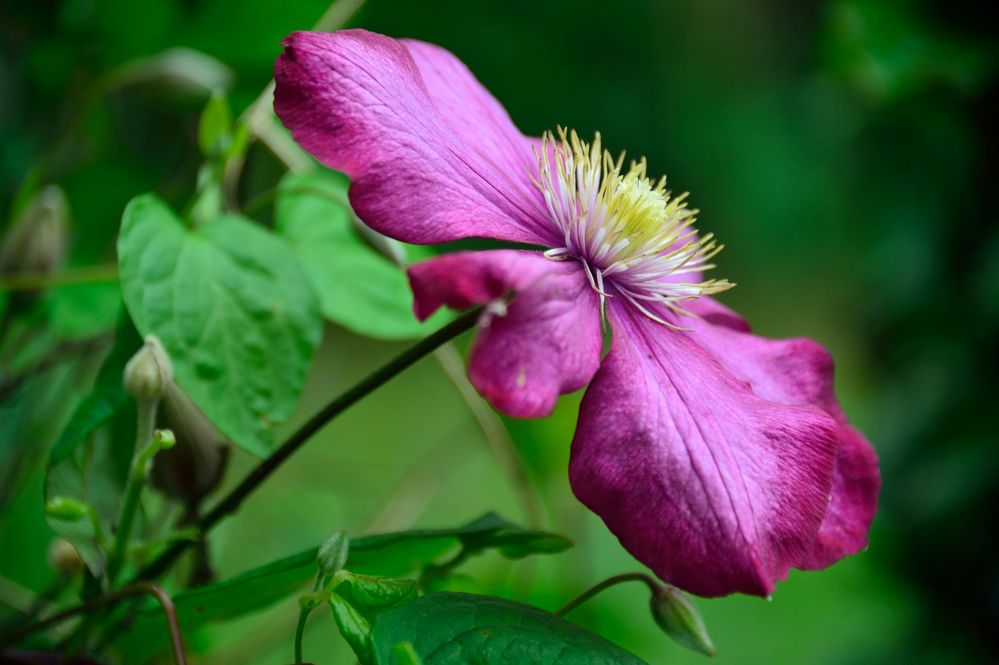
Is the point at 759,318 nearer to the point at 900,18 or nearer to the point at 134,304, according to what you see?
the point at 900,18

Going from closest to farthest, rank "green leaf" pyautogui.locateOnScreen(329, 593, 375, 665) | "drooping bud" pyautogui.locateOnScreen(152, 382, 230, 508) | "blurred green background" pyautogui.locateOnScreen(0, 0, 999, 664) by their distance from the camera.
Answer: "green leaf" pyautogui.locateOnScreen(329, 593, 375, 665) → "drooping bud" pyautogui.locateOnScreen(152, 382, 230, 508) → "blurred green background" pyautogui.locateOnScreen(0, 0, 999, 664)

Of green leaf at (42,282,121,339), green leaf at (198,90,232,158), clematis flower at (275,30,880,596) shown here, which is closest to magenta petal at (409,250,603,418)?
clematis flower at (275,30,880,596)

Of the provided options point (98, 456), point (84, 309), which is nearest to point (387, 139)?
point (98, 456)

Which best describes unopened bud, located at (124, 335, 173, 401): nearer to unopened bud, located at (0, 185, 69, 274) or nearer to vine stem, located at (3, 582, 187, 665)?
vine stem, located at (3, 582, 187, 665)

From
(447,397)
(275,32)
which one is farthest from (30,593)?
(447,397)

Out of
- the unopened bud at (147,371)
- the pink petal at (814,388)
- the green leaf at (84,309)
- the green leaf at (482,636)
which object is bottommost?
the green leaf at (84,309)

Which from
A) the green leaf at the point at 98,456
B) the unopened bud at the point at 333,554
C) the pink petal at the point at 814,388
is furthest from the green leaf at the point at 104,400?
the pink petal at the point at 814,388

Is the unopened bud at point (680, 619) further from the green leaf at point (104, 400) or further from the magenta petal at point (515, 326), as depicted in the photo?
the green leaf at point (104, 400)
